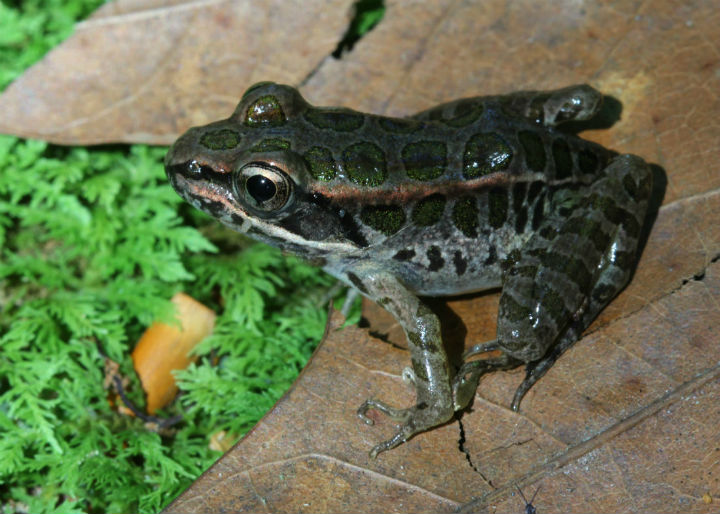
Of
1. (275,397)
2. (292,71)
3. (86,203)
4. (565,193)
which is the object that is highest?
(292,71)

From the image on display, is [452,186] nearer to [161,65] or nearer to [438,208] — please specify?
[438,208]

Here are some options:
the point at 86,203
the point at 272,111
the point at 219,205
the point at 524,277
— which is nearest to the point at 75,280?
the point at 86,203

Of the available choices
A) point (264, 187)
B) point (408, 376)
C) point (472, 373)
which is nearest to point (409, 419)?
point (408, 376)

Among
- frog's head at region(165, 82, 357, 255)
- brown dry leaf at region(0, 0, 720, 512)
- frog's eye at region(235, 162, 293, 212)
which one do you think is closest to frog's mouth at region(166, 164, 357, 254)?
frog's head at region(165, 82, 357, 255)

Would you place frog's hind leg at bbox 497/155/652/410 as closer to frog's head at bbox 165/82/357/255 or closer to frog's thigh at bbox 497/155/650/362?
frog's thigh at bbox 497/155/650/362

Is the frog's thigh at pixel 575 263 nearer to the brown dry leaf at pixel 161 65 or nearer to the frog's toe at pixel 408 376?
the frog's toe at pixel 408 376

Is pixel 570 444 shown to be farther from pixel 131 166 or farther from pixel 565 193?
pixel 131 166
